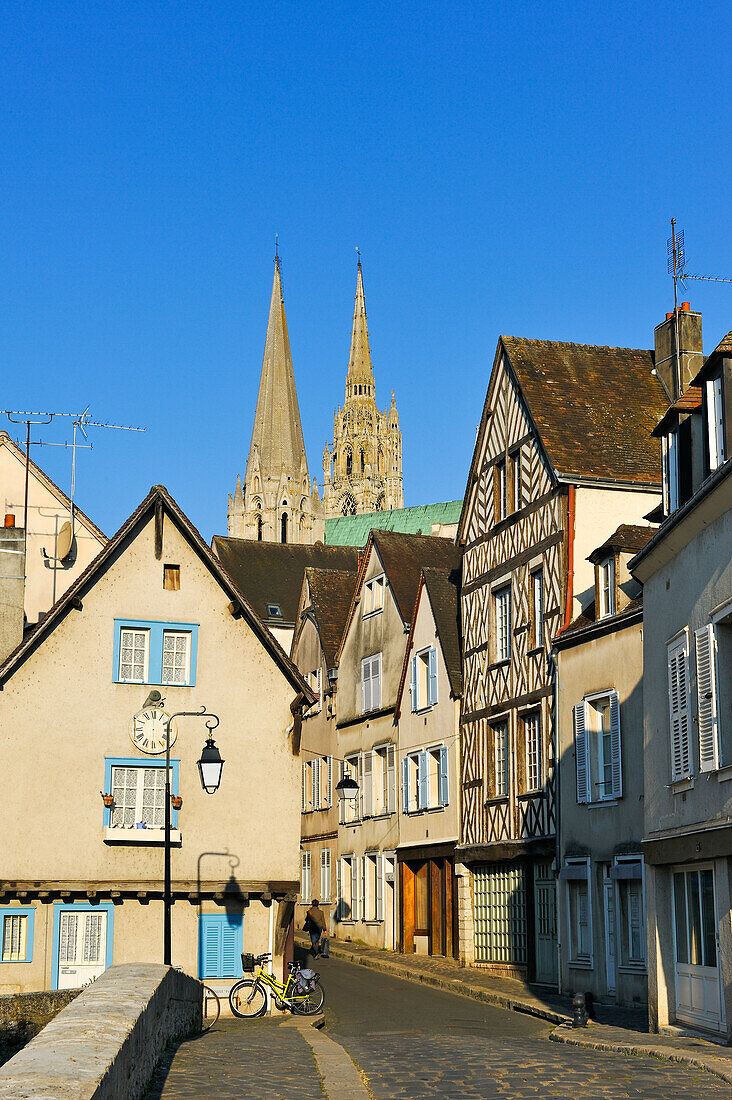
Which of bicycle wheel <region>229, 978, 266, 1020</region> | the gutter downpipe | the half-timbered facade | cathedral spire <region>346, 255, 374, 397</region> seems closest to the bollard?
bicycle wheel <region>229, 978, 266, 1020</region>

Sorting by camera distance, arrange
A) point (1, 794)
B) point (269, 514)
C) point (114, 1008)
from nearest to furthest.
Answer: point (114, 1008) < point (1, 794) < point (269, 514)

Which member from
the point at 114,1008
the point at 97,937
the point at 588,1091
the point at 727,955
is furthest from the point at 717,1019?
the point at 97,937

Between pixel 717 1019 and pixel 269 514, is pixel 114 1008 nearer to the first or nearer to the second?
pixel 717 1019

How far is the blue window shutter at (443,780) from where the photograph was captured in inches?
1219

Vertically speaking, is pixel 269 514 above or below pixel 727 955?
above

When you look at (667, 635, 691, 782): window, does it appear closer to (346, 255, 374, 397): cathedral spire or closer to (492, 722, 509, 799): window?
(492, 722, 509, 799): window

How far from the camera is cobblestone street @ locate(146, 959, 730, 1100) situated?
1055 cm

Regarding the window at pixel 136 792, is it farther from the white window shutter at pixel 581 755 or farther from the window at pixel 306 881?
the window at pixel 306 881

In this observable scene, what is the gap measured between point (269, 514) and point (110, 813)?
107792 mm

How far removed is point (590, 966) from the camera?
75.0 feet

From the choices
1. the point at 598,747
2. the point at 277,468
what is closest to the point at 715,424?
the point at 598,747

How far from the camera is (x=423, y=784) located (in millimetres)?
32281

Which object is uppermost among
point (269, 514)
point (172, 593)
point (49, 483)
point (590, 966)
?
point (269, 514)

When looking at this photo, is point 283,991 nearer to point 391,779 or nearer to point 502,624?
point 502,624
